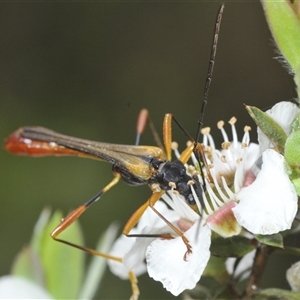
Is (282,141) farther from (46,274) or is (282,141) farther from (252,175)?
(46,274)

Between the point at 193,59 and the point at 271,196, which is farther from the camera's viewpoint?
the point at 193,59

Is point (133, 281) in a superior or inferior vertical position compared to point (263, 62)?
inferior

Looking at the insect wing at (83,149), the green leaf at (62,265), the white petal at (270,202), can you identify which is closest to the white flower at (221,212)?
the white petal at (270,202)

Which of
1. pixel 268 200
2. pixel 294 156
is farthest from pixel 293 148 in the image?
pixel 268 200

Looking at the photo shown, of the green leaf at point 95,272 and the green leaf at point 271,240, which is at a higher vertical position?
the green leaf at point 271,240

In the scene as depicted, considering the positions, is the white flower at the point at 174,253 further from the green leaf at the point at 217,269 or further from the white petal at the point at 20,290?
the white petal at the point at 20,290

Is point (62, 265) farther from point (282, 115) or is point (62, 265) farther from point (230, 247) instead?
point (282, 115)

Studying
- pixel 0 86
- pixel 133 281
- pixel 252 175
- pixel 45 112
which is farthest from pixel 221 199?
pixel 0 86
